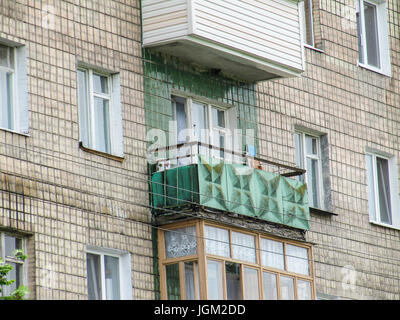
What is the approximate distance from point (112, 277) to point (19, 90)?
377 centimetres

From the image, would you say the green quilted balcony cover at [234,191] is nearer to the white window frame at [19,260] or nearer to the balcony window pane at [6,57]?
the white window frame at [19,260]

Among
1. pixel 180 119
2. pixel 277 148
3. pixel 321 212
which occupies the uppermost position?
pixel 180 119

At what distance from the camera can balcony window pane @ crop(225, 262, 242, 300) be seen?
2481 centimetres

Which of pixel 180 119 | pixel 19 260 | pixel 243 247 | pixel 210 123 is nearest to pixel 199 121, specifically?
pixel 210 123

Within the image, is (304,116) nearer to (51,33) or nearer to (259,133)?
(259,133)

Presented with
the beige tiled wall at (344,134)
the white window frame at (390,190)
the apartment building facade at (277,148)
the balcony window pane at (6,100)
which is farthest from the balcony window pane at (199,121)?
the white window frame at (390,190)

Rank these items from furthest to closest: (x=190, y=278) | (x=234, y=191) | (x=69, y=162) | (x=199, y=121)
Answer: (x=199, y=121), (x=234, y=191), (x=190, y=278), (x=69, y=162)

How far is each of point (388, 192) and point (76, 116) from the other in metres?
10.0

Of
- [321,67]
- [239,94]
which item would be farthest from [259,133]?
[321,67]

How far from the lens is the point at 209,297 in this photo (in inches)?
949

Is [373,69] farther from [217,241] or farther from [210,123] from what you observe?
[217,241]

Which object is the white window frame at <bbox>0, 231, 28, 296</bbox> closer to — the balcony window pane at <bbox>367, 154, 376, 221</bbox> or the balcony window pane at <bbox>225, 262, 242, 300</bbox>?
the balcony window pane at <bbox>225, 262, 242, 300</bbox>

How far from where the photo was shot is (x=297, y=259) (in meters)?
26.9

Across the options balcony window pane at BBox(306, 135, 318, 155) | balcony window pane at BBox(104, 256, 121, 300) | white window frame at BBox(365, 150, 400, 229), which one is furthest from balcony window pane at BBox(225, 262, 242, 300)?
white window frame at BBox(365, 150, 400, 229)
